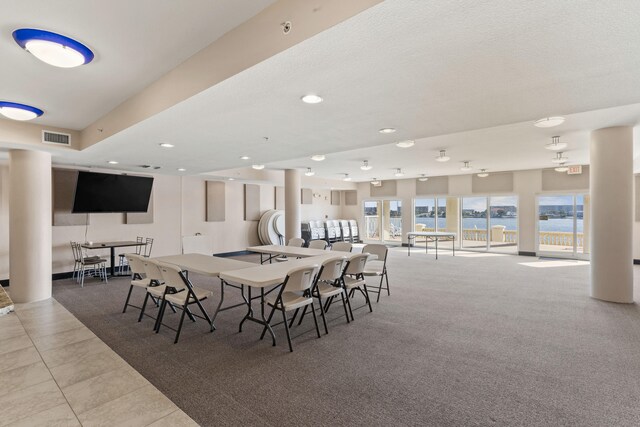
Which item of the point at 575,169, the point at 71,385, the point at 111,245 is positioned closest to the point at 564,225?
the point at 575,169

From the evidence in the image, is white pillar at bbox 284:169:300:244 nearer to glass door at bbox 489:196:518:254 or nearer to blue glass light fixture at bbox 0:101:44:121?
blue glass light fixture at bbox 0:101:44:121

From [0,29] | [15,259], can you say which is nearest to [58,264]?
[15,259]

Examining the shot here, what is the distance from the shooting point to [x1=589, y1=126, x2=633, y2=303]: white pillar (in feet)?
16.7

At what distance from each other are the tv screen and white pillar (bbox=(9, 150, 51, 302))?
1737 mm

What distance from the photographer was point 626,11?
1.65 meters

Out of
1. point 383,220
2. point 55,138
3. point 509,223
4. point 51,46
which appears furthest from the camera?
point 383,220

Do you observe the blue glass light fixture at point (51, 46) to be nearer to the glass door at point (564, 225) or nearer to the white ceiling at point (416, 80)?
the white ceiling at point (416, 80)

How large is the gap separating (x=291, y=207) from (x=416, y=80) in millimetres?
7106

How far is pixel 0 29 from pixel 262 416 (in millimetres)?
3311

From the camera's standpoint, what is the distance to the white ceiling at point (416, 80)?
68.2 inches

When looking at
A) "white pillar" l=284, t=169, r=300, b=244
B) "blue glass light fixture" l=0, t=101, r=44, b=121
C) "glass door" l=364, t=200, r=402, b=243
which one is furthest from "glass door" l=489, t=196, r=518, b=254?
"blue glass light fixture" l=0, t=101, r=44, b=121

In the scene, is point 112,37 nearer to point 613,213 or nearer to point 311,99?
point 311,99

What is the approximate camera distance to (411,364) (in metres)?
3.07

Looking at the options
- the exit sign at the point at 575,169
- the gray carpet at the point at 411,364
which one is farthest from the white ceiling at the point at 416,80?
the exit sign at the point at 575,169
